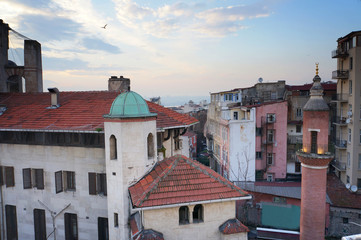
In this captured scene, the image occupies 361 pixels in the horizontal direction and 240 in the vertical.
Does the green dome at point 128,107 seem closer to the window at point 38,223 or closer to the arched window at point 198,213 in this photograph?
the arched window at point 198,213

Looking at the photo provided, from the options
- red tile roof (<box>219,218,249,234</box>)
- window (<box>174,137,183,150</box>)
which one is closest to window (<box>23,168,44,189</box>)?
window (<box>174,137,183,150</box>)

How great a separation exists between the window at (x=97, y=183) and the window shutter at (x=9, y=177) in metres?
6.40

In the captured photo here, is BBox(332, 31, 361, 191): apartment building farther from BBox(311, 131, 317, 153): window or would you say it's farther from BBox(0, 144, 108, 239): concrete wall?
BBox(0, 144, 108, 239): concrete wall

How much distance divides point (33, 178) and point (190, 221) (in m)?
12.6

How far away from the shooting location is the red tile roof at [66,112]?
17469mm

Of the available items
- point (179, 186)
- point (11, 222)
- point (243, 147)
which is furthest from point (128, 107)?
point (243, 147)

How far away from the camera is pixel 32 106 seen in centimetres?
2086

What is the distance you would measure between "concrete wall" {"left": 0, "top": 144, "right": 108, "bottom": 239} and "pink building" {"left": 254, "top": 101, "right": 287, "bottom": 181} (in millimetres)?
23530

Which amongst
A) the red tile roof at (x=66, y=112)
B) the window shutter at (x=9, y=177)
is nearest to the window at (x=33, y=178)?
the window shutter at (x=9, y=177)

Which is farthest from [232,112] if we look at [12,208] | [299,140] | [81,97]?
[12,208]

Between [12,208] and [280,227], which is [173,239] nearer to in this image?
[12,208]

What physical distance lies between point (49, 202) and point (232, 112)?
2648 cm

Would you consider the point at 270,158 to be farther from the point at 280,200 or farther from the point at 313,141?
the point at 313,141

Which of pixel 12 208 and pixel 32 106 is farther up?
pixel 32 106
